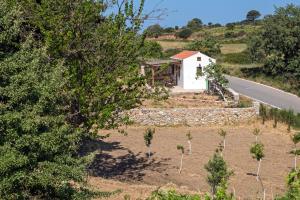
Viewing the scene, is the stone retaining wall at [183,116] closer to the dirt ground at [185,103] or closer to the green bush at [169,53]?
the dirt ground at [185,103]

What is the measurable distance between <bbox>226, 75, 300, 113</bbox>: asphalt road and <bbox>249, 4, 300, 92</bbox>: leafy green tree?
2.36 meters

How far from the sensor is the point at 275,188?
17047mm

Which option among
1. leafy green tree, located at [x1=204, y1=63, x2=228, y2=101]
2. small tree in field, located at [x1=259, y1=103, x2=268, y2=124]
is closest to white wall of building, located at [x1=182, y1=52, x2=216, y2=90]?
leafy green tree, located at [x1=204, y1=63, x2=228, y2=101]

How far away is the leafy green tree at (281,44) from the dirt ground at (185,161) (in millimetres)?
18159

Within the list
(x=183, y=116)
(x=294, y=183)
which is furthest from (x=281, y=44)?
(x=294, y=183)

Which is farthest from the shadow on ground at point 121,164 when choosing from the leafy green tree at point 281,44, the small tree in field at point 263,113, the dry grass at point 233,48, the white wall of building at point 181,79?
the dry grass at point 233,48

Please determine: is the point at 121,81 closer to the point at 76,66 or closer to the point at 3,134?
the point at 76,66

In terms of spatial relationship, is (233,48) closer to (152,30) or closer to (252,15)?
(152,30)

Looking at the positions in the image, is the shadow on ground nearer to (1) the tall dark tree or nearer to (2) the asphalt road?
(1) the tall dark tree

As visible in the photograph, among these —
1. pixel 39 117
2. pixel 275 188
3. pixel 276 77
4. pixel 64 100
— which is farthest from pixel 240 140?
pixel 276 77

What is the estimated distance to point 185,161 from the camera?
2088 centimetres

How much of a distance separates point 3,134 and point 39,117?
0.60 metres

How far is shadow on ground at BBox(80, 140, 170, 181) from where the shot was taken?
1820cm

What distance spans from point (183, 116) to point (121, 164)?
9475 mm
